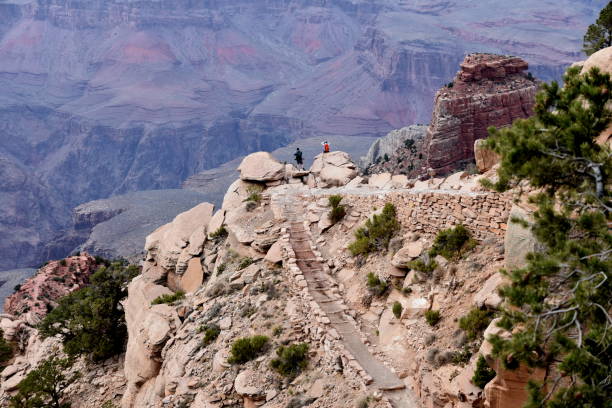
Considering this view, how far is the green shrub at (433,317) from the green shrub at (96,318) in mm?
25265

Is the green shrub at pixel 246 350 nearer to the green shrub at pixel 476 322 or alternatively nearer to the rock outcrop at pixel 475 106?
the green shrub at pixel 476 322

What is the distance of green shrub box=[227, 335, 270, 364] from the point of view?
26.0 metres

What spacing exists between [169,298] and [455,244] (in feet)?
61.7

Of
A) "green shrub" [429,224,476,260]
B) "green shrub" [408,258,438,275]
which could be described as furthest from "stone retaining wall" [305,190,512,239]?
"green shrub" [408,258,438,275]

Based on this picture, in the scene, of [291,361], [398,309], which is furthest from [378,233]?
[291,361]

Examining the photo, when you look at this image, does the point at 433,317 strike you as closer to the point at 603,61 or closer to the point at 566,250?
the point at 566,250

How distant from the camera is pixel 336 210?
3306cm

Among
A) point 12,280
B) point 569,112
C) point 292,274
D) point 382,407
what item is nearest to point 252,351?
point 292,274

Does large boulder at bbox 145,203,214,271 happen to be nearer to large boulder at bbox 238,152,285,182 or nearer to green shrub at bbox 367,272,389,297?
large boulder at bbox 238,152,285,182

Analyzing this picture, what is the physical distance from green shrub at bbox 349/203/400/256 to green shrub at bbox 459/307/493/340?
8440 mm

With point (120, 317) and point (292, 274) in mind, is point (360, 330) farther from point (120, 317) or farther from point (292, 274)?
point (120, 317)

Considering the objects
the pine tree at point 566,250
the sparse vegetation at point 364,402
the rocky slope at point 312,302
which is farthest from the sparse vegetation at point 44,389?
the pine tree at point 566,250

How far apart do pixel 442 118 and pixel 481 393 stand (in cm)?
10775

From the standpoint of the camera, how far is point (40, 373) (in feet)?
120
